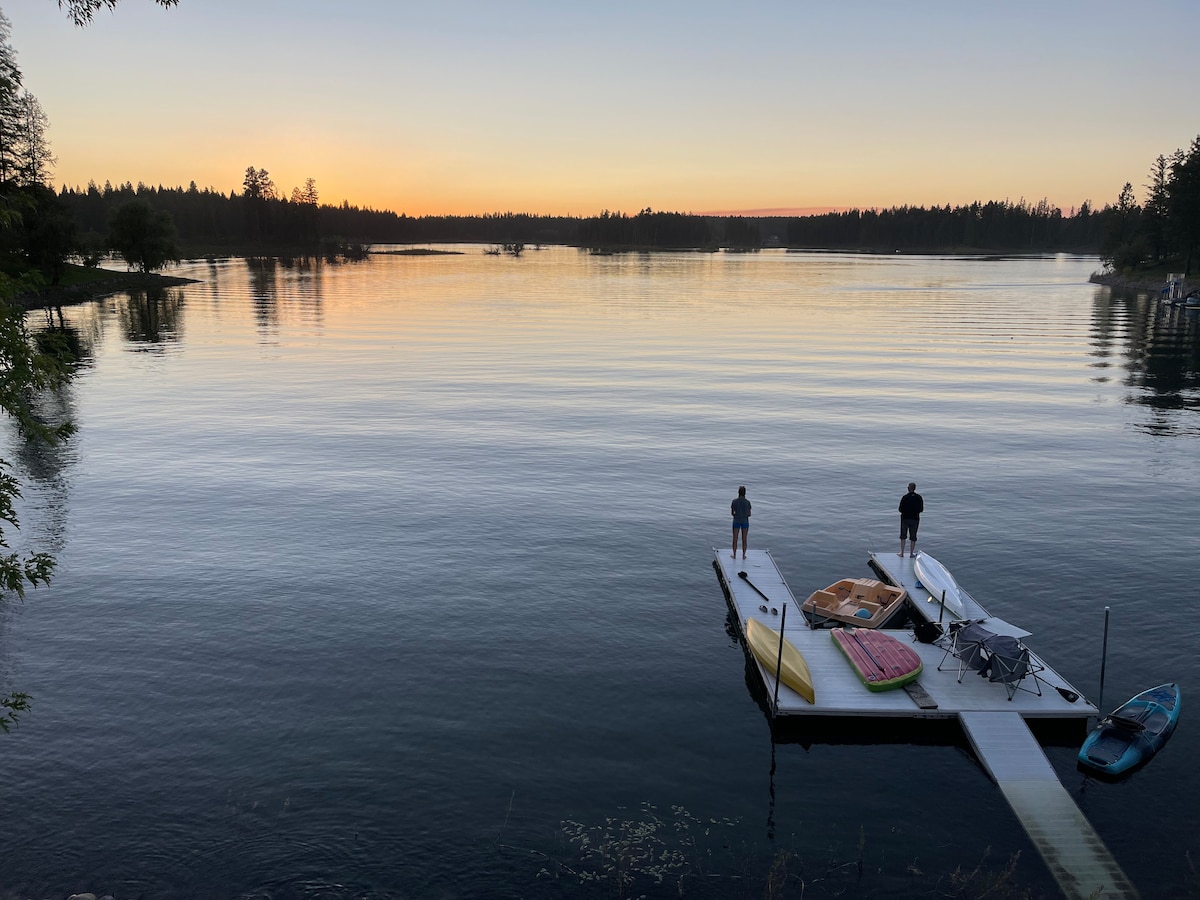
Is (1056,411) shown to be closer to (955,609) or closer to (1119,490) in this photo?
(1119,490)

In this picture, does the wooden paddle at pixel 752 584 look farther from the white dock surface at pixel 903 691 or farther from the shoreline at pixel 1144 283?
the shoreline at pixel 1144 283

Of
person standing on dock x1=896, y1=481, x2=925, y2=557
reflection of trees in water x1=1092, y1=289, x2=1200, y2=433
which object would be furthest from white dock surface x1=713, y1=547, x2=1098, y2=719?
reflection of trees in water x1=1092, y1=289, x2=1200, y2=433

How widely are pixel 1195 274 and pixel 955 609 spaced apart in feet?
598

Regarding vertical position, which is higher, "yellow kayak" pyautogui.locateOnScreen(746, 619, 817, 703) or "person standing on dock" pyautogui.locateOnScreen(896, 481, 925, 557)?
"person standing on dock" pyautogui.locateOnScreen(896, 481, 925, 557)

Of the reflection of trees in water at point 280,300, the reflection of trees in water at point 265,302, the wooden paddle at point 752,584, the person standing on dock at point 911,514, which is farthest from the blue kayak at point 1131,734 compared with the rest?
the reflection of trees in water at point 265,302

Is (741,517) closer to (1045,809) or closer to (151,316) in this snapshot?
(1045,809)

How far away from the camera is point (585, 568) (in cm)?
3378

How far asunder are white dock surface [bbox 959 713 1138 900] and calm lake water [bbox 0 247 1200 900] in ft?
1.46

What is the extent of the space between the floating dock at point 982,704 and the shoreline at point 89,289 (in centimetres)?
11739

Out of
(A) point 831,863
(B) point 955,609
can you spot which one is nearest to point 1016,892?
(A) point 831,863

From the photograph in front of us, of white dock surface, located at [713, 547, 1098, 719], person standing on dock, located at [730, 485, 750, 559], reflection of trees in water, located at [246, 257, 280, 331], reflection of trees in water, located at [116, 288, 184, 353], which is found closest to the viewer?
white dock surface, located at [713, 547, 1098, 719]

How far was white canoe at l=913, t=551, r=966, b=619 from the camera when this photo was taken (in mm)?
29719

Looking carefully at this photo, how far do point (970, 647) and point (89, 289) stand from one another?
172 meters

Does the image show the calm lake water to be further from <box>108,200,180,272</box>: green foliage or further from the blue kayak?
<box>108,200,180,272</box>: green foliage
